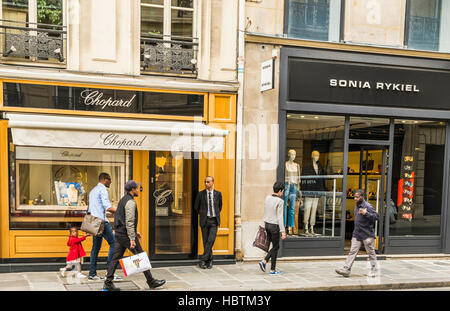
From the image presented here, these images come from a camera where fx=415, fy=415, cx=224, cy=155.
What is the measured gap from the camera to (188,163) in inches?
375

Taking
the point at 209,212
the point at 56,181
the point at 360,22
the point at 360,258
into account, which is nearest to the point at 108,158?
the point at 56,181

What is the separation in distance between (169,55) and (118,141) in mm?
2334

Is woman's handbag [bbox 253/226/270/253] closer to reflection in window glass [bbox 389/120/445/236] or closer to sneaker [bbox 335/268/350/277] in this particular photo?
sneaker [bbox 335/268/350/277]

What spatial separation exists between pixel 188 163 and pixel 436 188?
677 cm

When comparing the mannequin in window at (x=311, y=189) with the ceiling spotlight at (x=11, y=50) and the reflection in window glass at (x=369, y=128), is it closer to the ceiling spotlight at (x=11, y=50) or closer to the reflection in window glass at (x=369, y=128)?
the reflection in window glass at (x=369, y=128)

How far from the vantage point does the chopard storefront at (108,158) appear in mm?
8203

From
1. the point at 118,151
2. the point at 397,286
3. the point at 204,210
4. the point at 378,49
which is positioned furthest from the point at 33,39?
the point at 397,286

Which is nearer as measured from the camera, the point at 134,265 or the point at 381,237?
the point at 134,265

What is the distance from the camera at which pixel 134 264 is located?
686 centimetres

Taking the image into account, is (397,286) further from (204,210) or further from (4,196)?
(4,196)

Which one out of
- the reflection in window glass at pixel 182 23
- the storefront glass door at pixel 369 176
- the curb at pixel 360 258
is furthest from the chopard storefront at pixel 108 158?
the storefront glass door at pixel 369 176

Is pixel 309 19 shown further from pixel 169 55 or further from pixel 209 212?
pixel 209 212

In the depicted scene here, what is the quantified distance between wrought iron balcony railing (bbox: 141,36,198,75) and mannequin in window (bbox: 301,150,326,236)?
12.2 feet

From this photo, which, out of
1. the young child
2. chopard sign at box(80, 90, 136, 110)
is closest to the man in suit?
chopard sign at box(80, 90, 136, 110)
